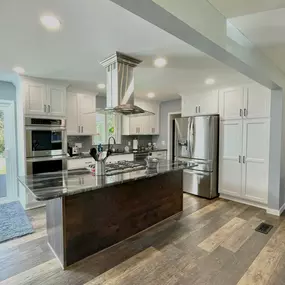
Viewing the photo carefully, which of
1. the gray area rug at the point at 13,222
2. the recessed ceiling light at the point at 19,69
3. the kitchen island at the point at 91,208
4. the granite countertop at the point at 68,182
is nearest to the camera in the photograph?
the granite countertop at the point at 68,182

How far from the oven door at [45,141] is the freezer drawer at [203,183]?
111 inches

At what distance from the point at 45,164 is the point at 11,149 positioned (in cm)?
91

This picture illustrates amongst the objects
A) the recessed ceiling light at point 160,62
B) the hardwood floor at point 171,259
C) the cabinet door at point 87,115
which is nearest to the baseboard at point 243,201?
the hardwood floor at point 171,259

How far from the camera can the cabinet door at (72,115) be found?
432 cm

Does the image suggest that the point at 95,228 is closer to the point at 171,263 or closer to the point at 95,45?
the point at 171,263

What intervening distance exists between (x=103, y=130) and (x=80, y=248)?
3.53 meters

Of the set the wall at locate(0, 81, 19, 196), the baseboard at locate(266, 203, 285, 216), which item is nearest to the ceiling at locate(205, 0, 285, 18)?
the baseboard at locate(266, 203, 285, 216)

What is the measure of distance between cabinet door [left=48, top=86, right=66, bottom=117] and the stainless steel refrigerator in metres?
2.66

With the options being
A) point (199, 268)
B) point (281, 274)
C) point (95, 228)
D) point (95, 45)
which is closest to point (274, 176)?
point (281, 274)

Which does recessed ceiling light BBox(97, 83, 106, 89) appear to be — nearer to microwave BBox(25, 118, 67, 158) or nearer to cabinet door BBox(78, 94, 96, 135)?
cabinet door BBox(78, 94, 96, 135)

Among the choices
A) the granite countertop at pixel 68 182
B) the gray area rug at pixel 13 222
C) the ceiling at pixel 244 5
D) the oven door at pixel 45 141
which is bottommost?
the gray area rug at pixel 13 222

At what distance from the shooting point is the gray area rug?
2.81 meters

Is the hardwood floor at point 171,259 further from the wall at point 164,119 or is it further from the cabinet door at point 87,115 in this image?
the wall at point 164,119

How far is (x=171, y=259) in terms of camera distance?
227cm
